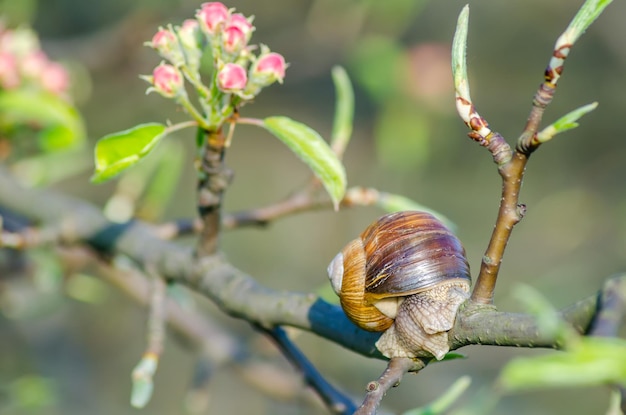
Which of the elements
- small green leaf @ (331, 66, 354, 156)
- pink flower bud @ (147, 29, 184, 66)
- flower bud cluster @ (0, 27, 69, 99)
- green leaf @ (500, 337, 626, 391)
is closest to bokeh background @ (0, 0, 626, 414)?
flower bud cluster @ (0, 27, 69, 99)

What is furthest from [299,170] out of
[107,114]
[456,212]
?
[107,114]

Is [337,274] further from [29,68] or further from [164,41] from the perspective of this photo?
[29,68]

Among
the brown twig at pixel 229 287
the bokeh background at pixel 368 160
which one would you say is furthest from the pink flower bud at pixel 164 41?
the bokeh background at pixel 368 160

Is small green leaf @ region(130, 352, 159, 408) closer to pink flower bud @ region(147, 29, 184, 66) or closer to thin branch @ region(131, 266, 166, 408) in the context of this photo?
thin branch @ region(131, 266, 166, 408)

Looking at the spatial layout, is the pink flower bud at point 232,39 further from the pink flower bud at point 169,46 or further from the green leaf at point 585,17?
the green leaf at point 585,17

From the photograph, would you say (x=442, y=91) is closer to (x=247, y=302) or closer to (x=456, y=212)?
(x=456, y=212)
